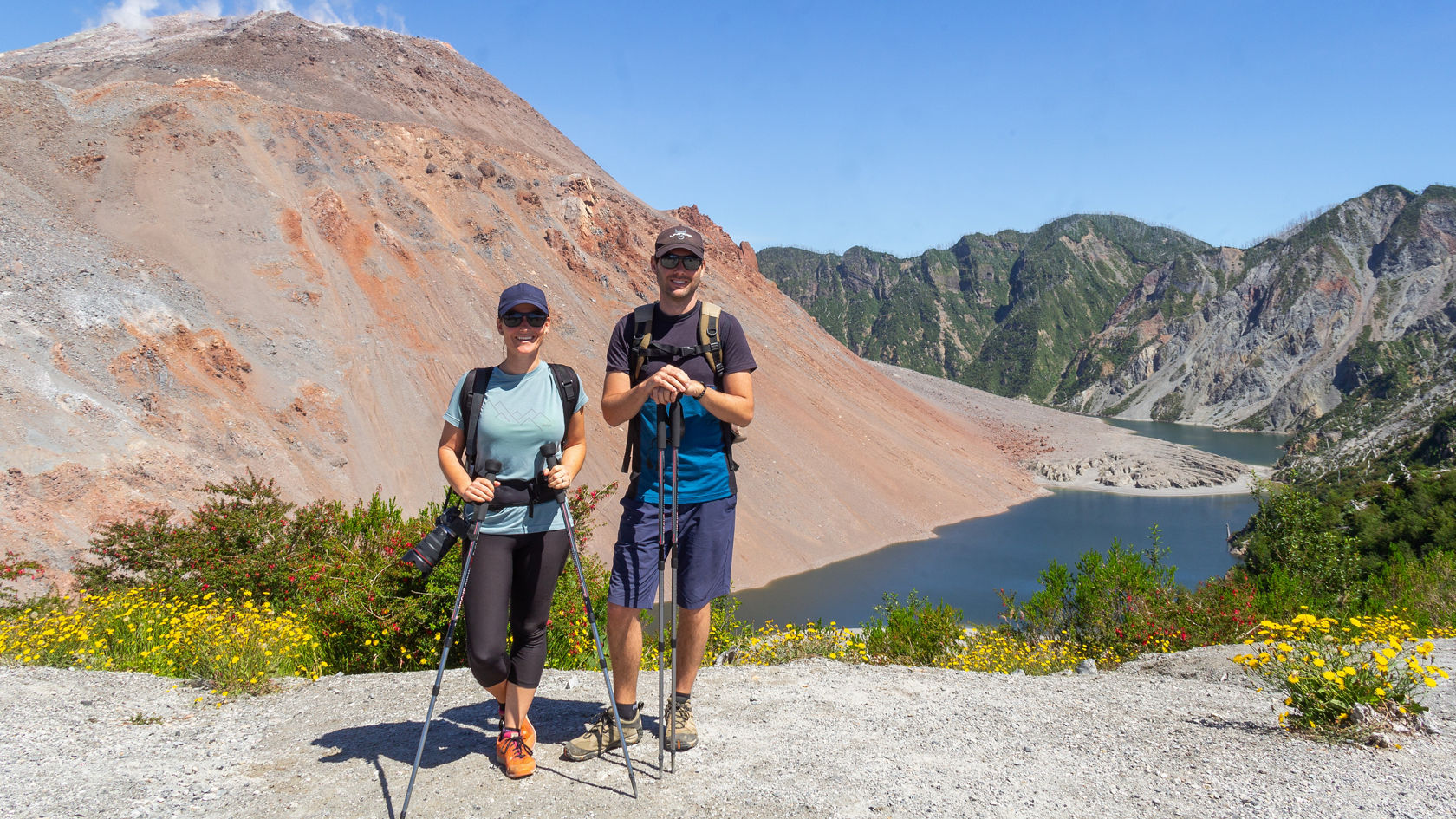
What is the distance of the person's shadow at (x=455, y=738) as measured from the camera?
150 inches

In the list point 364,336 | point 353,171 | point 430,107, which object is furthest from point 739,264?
point 364,336

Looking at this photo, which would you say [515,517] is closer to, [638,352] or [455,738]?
[638,352]

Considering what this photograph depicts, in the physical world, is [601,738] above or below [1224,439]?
below

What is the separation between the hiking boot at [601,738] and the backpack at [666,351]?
118 cm

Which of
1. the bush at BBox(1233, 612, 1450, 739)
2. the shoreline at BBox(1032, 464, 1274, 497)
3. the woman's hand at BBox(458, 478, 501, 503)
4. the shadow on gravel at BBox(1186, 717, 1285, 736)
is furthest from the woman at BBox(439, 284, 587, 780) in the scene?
the shoreline at BBox(1032, 464, 1274, 497)

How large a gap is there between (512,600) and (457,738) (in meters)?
0.99

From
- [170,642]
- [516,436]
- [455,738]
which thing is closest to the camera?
[516,436]

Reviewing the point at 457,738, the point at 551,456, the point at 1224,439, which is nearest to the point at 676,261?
the point at 551,456

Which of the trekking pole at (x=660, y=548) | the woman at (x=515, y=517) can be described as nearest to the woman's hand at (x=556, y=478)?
the woman at (x=515, y=517)

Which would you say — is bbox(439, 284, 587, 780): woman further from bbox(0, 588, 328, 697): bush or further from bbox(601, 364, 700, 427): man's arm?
bbox(0, 588, 328, 697): bush

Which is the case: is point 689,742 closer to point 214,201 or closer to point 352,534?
point 352,534

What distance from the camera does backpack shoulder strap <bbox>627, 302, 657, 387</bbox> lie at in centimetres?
385

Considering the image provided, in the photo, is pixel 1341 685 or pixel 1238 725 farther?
pixel 1238 725

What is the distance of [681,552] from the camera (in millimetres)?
3877
